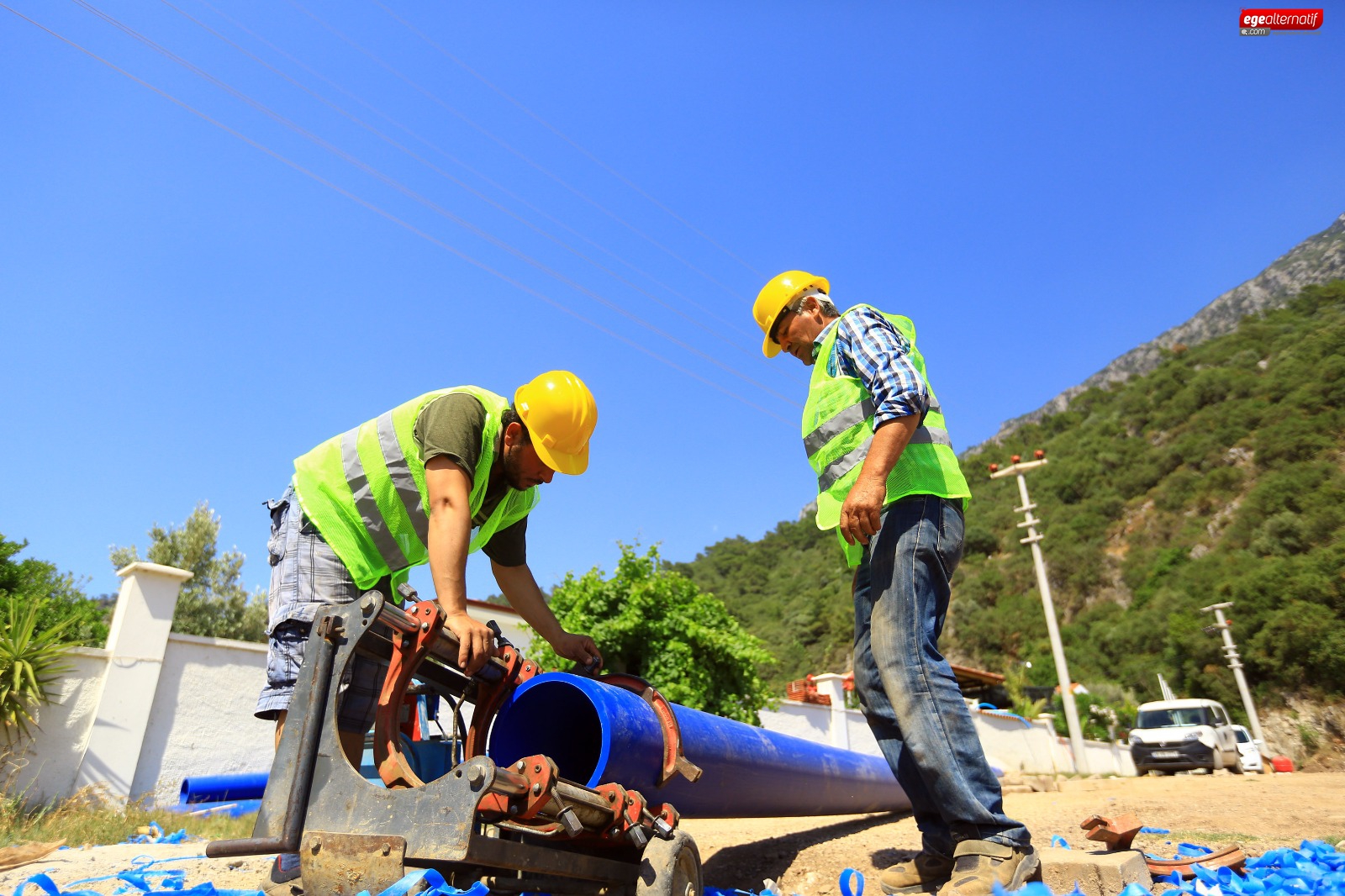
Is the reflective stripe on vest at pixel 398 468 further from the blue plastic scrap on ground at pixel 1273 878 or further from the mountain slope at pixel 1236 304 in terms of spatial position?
the mountain slope at pixel 1236 304

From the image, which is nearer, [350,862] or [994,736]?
[350,862]

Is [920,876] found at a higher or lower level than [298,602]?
lower

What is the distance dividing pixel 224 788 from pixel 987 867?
5068mm

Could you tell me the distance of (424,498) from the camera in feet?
8.45

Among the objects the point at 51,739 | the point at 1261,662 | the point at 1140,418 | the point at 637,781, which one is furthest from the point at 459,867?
the point at 1140,418

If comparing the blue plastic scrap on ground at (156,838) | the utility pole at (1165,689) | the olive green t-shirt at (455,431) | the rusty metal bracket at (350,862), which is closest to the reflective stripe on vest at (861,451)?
the olive green t-shirt at (455,431)

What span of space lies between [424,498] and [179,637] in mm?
5881

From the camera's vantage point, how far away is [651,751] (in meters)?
2.08

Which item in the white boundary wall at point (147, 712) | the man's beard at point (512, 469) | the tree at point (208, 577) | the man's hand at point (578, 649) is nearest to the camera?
the man's beard at point (512, 469)

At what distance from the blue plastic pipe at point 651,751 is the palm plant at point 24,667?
5476mm

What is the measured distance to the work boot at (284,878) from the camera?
2.08m

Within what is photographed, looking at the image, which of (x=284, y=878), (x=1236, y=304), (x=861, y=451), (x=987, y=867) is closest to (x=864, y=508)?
(x=861, y=451)

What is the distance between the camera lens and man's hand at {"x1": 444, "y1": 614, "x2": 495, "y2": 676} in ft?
6.37

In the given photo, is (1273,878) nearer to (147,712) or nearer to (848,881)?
(848,881)
